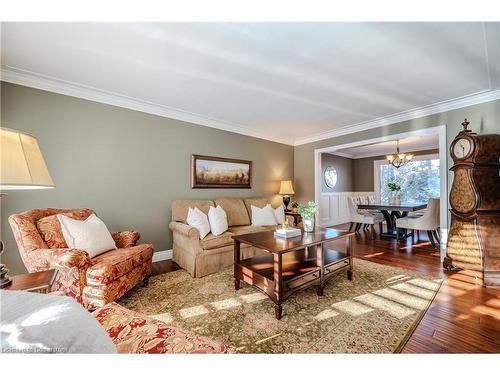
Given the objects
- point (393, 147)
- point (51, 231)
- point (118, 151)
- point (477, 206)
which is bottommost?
point (51, 231)

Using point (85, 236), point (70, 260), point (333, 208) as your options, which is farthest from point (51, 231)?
point (333, 208)

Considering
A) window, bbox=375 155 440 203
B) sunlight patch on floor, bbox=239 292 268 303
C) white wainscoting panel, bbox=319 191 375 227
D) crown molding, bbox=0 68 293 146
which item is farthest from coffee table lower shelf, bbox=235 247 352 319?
window, bbox=375 155 440 203

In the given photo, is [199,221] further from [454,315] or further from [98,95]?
[454,315]

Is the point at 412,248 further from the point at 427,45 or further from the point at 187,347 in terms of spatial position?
the point at 187,347

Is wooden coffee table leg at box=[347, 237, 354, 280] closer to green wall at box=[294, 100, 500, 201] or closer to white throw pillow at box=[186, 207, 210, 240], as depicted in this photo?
white throw pillow at box=[186, 207, 210, 240]

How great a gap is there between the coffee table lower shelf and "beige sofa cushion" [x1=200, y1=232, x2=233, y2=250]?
57cm

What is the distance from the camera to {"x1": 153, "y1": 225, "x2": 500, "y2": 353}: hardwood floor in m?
1.46

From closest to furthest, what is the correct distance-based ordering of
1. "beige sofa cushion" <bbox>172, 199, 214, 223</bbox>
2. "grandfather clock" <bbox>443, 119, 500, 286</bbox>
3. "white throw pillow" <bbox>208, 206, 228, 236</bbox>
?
1. "grandfather clock" <bbox>443, 119, 500, 286</bbox>
2. "white throw pillow" <bbox>208, 206, 228, 236</bbox>
3. "beige sofa cushion" <bbox>172, 199, 214, 223</bbox>

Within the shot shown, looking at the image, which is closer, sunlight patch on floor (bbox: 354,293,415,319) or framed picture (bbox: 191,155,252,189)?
sunlight patch on floor (bbox: 354,293,415,319)

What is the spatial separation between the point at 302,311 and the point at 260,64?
7.99 feet

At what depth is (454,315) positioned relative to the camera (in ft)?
5.94
